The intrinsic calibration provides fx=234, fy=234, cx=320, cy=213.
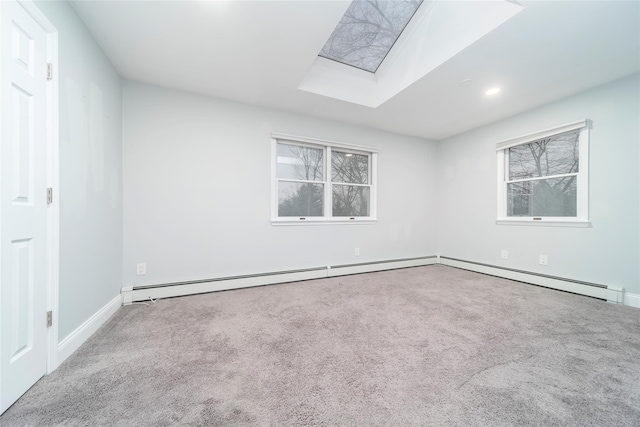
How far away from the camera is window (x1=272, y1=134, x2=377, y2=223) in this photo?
3.38 m

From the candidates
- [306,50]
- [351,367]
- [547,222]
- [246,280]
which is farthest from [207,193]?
[547,222]

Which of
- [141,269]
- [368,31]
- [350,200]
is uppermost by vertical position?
[368,31]

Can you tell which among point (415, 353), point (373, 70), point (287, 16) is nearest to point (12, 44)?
point (287, 16)

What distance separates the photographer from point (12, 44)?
120cm

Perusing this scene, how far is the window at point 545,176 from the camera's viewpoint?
113 inches

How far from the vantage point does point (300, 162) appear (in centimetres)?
353

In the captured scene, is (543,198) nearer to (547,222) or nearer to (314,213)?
(547,222)

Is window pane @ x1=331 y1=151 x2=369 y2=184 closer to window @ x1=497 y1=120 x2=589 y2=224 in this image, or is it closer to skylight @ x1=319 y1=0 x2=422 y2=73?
skylight @ x1=319 y1=0 x2=422 y2=73

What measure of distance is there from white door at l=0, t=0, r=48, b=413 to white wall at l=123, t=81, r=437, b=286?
1.25 metres

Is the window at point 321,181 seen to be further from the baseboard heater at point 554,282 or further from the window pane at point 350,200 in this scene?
the baseboard heater at point 554,282

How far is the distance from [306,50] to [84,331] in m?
2.90

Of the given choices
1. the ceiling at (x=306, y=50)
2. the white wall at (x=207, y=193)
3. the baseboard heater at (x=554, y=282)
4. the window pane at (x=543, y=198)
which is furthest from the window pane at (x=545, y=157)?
the white wall at (x=207, y=193)

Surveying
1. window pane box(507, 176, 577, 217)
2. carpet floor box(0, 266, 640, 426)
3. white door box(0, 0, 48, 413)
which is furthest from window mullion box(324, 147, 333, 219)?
white door box(0, 0, 48, 413)

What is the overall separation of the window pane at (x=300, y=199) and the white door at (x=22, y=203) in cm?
228
